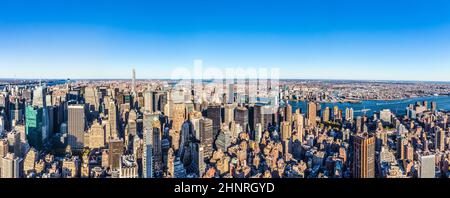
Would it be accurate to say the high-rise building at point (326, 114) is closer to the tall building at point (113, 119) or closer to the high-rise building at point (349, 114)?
the high-rise building at point (349, 114)

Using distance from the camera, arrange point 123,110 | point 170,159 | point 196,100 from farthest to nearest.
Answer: point 123,110 < point 196,100 < point 170,159

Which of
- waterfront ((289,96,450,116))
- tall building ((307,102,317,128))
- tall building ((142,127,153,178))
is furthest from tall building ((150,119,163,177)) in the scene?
tall building ((307,102,317,128))

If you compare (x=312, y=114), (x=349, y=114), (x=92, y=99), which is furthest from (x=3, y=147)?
(x=349, y=114)

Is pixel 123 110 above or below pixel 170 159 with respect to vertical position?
above

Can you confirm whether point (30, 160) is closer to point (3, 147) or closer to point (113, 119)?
point (3, 147)
